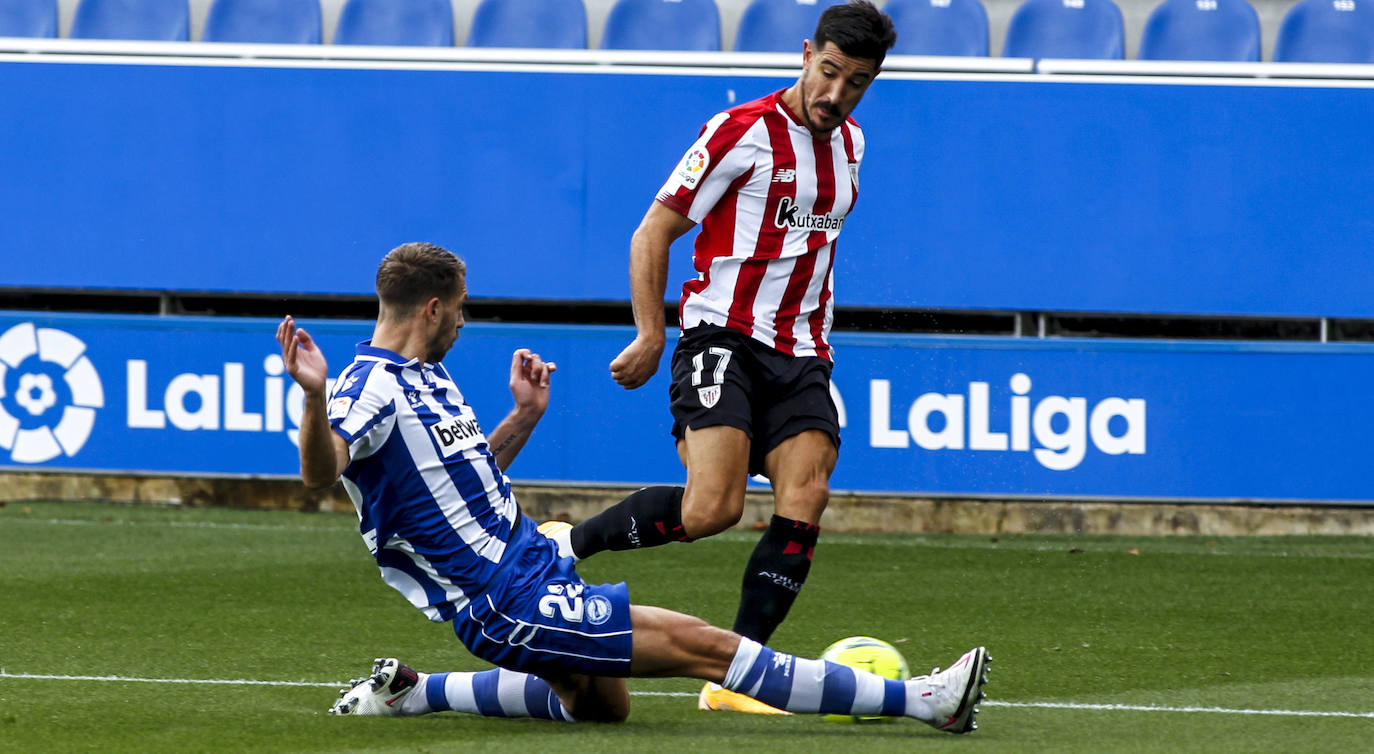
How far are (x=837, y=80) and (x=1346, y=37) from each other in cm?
618

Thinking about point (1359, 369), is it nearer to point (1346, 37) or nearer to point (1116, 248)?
point (1116, 248)

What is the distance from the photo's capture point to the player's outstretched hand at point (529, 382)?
4516 mm

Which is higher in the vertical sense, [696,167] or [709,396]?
[696,167]

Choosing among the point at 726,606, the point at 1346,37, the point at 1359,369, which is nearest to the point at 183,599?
the point at 726,606

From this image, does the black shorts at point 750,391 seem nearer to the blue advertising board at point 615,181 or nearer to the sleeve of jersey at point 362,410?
the sleeve of jersey at point 362,410

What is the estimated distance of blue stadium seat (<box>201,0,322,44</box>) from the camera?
10609 mm

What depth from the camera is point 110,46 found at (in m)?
9.47

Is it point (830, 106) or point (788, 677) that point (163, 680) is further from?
point (830, 106)

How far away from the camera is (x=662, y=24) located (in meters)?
10.4

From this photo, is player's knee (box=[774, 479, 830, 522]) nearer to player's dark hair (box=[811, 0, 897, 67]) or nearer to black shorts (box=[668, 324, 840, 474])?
black shorts (box=[668, 324, 840, 474])

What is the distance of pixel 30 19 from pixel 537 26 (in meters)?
3.12

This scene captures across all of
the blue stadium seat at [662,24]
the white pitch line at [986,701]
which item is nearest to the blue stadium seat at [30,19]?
the blue stadium seat at [662,24]

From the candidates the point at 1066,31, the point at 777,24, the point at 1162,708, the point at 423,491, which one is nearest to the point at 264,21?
the point at 777,24

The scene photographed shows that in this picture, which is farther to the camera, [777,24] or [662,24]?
[662,24]
